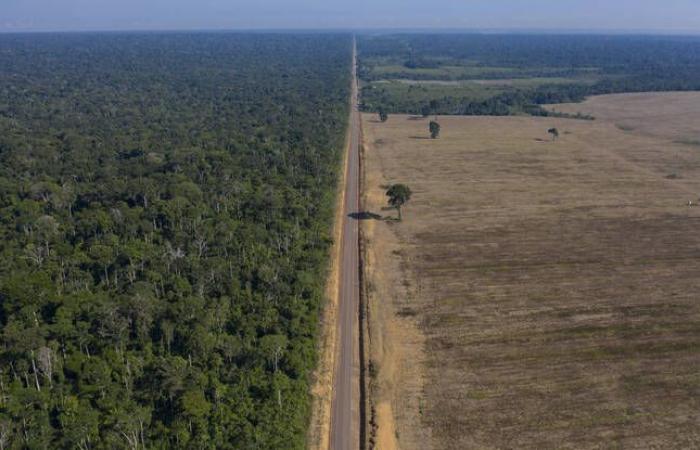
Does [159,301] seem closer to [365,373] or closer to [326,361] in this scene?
[326,361]

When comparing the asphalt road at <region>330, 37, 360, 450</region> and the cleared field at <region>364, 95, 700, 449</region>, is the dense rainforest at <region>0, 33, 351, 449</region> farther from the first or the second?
the cleared field at <region>364, 95, 700, 449</region>

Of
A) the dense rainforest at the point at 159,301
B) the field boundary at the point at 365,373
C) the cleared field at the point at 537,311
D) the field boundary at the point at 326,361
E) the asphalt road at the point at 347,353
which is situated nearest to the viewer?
the dense rainforest at the point at 159,301

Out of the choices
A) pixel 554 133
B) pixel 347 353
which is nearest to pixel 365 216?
pixel 347 353

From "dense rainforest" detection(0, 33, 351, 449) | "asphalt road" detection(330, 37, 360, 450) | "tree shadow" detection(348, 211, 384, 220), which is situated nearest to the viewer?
"dense rainforest" detection(0, 33, 351, 449)

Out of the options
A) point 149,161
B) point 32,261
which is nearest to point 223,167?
point 149,161

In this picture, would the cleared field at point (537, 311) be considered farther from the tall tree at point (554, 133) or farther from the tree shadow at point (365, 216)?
the tall tree at point (554, 133)

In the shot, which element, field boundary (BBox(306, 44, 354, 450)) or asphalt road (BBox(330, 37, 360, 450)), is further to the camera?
asphalt road (BBox(330, 37, 360, 450))

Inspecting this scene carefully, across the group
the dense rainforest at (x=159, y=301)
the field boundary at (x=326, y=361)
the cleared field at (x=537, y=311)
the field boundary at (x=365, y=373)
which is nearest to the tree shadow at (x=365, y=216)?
the cleared field at (x=537, y=311)

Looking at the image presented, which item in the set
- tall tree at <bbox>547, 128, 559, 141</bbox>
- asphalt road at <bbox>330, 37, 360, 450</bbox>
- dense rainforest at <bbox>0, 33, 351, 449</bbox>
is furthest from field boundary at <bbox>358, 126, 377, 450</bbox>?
tall tree at <bbox>547, 128, 559, 141</bbox>
